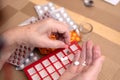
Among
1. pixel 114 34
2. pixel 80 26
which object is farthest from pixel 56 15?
pixel 114 34

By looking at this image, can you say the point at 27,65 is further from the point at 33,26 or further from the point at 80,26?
the point at 80,26

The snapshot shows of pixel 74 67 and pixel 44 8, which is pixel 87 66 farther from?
pixel 44 8

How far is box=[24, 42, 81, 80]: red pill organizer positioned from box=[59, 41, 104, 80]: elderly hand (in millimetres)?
30

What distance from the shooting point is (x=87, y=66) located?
23.1 inches

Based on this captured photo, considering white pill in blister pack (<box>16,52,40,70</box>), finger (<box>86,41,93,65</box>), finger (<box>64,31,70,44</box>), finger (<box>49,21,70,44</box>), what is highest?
finger (<box>49,21,70,44</box>)

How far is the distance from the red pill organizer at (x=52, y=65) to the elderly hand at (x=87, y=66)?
3 cm

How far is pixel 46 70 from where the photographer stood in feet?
2.08

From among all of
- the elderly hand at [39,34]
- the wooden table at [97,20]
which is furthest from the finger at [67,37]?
the wooden table at [97,20]

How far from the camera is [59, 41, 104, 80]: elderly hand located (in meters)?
0.54

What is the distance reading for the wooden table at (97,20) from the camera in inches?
26.2

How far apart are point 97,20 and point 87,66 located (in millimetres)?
281

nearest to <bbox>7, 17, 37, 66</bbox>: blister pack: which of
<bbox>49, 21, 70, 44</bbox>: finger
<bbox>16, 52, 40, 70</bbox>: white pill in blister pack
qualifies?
<bbox>16, 52, 40, 70</bbox>: white pill in blister pack

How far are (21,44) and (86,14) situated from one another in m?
0.32

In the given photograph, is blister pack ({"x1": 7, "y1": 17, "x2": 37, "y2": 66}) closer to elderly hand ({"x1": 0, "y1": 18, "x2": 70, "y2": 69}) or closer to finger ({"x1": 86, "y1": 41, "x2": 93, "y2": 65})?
elderly hand ({"x1": 0, "y1": 18, "x2": 70, "y2": 69})
